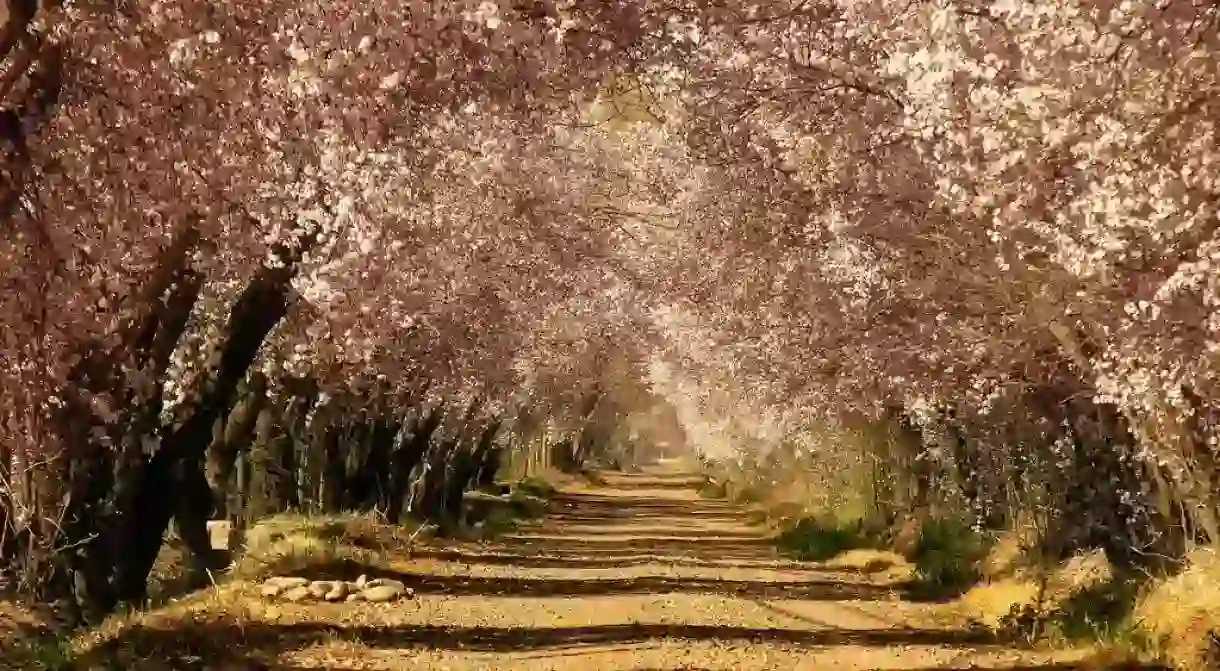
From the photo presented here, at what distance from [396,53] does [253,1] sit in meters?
1.22

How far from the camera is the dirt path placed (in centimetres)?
1535

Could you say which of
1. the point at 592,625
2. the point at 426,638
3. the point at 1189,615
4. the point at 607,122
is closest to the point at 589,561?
the point at 592,625

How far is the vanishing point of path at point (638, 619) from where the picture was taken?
15797 mm

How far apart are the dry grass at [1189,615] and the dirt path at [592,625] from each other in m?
1.00

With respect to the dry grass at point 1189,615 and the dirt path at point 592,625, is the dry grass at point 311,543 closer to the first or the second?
the dirt path at point 592,625

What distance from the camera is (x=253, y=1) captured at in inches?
495

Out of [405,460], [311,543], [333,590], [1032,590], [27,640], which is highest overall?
[405,460]

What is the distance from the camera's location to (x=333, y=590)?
781 inches

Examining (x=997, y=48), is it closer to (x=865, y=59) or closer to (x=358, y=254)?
(x=865, y=59)

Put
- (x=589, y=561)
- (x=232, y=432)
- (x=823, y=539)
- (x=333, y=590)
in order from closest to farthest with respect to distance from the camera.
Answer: (x=333, y=590) < (x=232, y=432) < (x=589, y=561) < (x=823, y=539)

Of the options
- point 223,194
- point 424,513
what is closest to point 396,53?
point 223,194

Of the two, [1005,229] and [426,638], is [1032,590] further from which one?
[1005,229]

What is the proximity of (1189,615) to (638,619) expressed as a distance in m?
6.73

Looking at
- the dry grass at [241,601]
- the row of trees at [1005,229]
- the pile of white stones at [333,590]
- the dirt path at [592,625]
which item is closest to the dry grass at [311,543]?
the dry grass at [241,601]
